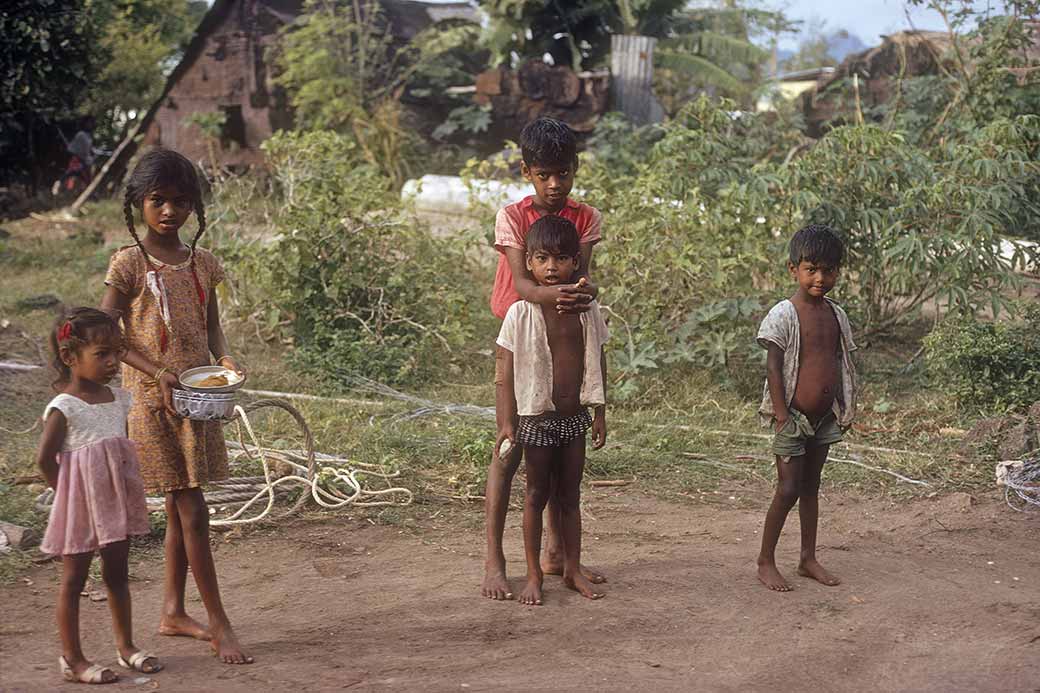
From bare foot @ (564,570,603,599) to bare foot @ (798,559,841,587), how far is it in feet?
2.86

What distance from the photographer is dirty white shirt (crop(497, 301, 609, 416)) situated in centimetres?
394

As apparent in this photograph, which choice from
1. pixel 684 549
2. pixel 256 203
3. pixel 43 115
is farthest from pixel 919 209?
pixel 43 115

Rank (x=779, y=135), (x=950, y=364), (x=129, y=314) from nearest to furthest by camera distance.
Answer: (x=129, y=314), (x=950, y=364), (x=779, y=135)

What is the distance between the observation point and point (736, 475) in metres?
5.94

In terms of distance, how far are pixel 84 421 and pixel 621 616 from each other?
1.95m

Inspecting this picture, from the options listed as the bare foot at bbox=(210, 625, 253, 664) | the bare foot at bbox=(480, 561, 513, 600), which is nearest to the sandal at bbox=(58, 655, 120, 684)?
the bare foot at bbox=(210, 625, 253, 664)

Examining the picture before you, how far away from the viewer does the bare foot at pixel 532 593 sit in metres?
4.02

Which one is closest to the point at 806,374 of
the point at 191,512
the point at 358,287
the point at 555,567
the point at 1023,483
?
the point at 555,567

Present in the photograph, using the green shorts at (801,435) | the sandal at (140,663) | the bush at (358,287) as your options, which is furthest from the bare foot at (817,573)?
the bush at (358,287)

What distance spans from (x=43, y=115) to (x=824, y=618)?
1380cm

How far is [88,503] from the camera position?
3186 millimetres

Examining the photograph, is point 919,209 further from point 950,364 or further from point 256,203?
point 256,203

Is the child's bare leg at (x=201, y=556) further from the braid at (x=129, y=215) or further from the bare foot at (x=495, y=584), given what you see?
the bare foot at (x=495, y=584)

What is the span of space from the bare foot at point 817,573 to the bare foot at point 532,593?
1.11 meters
